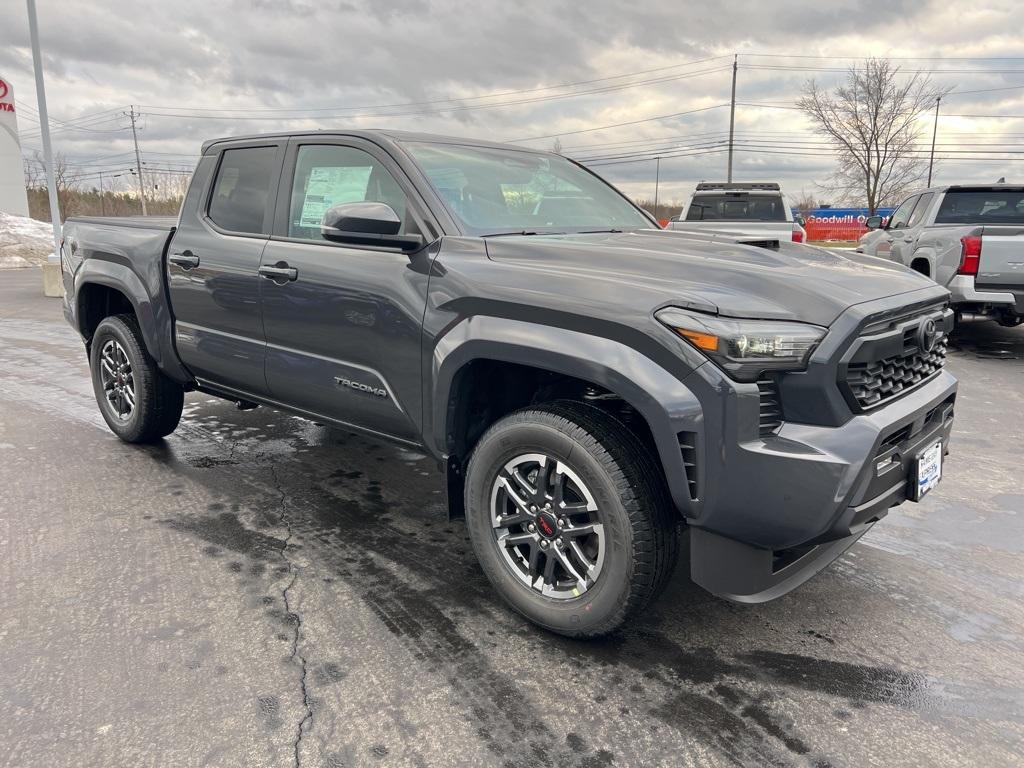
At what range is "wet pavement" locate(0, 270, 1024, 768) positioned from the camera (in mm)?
2232

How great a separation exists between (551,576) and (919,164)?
48.7 metres

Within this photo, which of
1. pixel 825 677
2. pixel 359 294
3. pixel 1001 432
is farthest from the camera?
pixel 1001 432

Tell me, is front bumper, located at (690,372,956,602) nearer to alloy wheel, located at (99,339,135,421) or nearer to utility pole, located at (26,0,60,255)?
alloy wheel, located at (99,339,135,421)

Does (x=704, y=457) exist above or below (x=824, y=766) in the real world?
above

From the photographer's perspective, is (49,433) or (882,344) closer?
(882,344)

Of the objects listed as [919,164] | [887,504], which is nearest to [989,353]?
[887,504]

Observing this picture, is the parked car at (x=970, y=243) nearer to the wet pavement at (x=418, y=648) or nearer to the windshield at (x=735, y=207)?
the windshield at (x=735, y=207)

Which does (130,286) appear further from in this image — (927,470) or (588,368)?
(927,470)

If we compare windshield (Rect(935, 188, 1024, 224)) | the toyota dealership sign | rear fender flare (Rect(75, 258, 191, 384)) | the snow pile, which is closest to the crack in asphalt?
rear fender flare (Rect(75, 258, 191, 384))

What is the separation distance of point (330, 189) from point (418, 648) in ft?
7.09

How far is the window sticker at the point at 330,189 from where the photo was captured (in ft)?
11.4

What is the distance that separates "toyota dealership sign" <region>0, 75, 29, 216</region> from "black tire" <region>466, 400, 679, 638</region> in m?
31.0

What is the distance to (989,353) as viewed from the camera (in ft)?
27.7

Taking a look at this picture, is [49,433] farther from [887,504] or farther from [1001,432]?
[1001,432]
